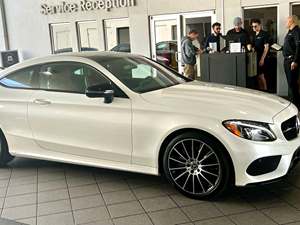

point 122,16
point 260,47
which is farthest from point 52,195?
point 122,16

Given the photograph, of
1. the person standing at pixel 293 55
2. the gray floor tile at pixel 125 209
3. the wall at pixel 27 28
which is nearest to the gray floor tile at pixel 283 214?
the gray floor tile at pixel 125 209

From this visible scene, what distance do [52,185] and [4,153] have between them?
1043mm

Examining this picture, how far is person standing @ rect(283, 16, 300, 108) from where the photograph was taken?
8388 millimetres

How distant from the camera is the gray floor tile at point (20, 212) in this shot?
4.12 metres

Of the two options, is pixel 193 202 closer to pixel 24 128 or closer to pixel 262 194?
pixel 262 194

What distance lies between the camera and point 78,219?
12.9ft

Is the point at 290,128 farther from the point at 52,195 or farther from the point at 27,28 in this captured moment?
the point at 27,28

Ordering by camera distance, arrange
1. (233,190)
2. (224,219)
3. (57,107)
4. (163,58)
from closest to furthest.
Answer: (224,219) → (233,190) → (57,107) → (163,58)

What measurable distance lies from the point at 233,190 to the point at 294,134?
2.80 ft

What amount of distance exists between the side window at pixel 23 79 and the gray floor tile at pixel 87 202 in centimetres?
161

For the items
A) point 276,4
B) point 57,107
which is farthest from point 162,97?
point 276,4

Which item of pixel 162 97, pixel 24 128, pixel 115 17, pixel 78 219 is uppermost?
pixel 115 17

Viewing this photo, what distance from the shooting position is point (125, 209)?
411 centimetres

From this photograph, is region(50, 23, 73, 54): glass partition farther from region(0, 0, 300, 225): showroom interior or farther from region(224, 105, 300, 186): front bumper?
region(224, 105, 300, 186): front bumper
